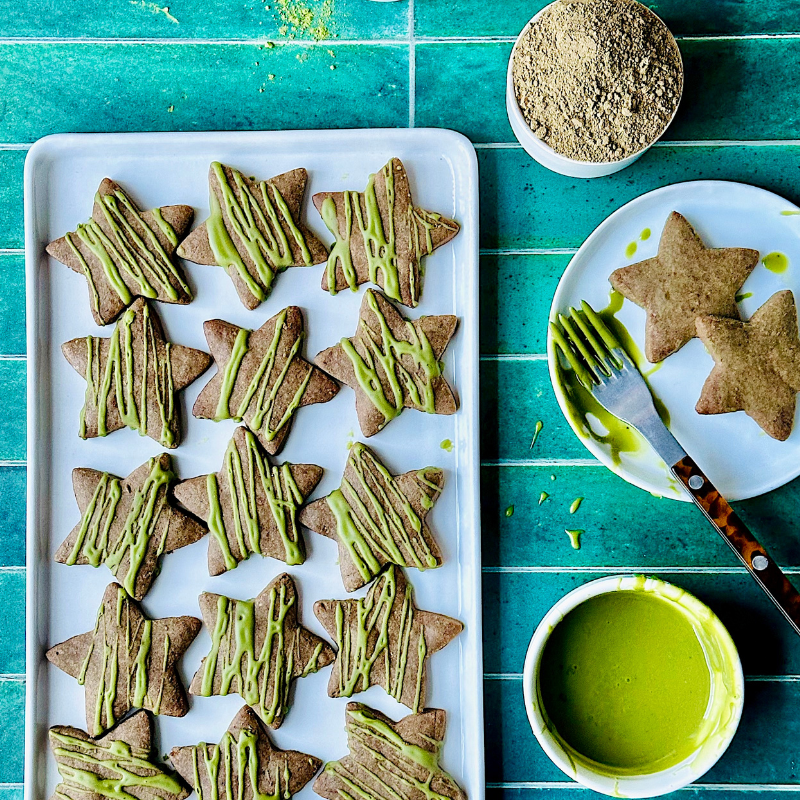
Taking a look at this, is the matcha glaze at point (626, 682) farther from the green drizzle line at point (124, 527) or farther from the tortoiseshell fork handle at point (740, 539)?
the green drizzle line at point (124, 527)

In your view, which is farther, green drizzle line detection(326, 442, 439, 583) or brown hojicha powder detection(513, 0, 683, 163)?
green drizzle line detection(326, 442, 439, 583)

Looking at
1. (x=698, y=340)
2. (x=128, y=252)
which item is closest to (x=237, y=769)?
(x=128, y=252)

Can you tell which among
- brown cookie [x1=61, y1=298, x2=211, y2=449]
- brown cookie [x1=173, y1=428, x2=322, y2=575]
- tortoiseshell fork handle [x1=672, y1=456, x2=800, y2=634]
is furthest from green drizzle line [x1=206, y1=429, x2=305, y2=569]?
tortoiseshell fork handle [x1=672, y1=456, x2=800, y2=634]

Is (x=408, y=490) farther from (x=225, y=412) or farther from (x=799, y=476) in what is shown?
(x=799, y=476)

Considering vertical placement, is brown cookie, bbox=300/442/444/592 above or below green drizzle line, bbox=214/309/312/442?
below

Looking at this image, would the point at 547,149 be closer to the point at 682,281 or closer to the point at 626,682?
the point at 682,281

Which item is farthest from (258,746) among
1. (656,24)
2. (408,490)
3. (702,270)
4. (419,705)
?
(656,24)

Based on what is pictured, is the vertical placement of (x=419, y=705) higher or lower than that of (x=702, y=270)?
lower

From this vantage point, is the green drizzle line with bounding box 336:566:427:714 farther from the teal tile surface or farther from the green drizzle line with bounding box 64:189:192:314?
the teal tile surface
